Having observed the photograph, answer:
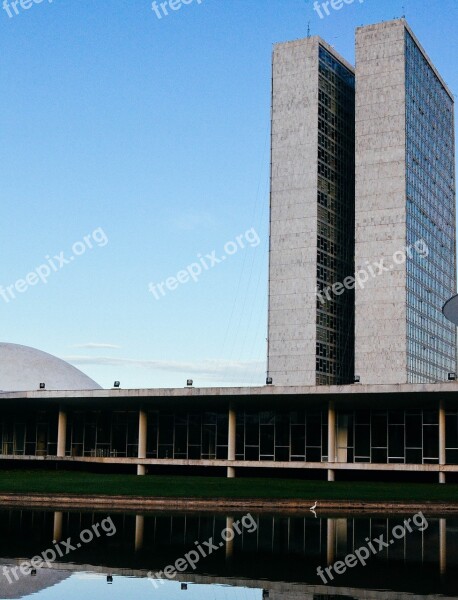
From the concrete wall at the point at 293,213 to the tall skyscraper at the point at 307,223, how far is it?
5.5 inches

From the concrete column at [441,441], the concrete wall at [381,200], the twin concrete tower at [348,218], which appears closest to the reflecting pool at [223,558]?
the concrete column at [441,441]

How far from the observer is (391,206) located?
4975 inches

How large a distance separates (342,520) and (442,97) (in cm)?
13551

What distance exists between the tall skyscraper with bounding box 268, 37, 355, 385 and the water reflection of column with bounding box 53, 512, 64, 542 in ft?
318

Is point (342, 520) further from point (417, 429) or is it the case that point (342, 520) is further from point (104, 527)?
point (417, 429)

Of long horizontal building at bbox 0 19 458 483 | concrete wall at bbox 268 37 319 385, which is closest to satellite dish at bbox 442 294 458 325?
long horizontal building at bbox 0 19 458 483

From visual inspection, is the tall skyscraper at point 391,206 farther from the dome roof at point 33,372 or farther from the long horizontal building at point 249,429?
the long horizontal building at point 249,429

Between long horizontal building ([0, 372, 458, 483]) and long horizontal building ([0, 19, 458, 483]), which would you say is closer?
long horizontal building ([0, 372, 458, 483])

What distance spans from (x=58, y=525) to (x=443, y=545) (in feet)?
32.7

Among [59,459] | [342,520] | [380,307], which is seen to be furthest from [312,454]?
[380,307]

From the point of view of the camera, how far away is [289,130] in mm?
130875

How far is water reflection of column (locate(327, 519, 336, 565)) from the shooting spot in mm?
18531

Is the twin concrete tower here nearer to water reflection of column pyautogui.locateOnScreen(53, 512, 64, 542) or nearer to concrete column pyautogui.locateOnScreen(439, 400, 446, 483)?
concrete column pyautogui.locateOnScreen(439, 400, 446, 483)

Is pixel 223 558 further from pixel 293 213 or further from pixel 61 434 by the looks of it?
pixel 293 213
